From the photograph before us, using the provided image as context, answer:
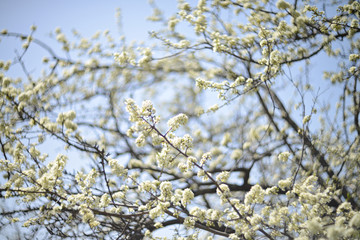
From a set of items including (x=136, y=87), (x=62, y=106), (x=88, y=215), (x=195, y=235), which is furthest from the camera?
(x=136, y=87)

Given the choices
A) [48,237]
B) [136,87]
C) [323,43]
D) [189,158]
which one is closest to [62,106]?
[136,87]

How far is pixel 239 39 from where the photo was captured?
11.5 ft

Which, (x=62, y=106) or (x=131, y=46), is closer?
(x=62, y=106)

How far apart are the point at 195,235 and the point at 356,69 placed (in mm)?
2484

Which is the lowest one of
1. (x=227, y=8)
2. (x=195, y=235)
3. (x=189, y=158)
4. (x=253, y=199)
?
(x=195, y=235)

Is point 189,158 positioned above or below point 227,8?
below

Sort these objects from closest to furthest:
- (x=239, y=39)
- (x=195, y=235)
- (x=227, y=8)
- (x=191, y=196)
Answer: (x=191, y=196)
(x=195, y=235)
(x=239, y=39)
(x=227, y=8)

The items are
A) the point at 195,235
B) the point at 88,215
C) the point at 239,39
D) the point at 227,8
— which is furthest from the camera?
the point at 227,8

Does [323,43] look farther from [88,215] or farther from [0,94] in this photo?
[0,94]

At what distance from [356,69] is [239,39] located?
148cm

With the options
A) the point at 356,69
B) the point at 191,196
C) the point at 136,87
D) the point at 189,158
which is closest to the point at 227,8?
the point at 356,69

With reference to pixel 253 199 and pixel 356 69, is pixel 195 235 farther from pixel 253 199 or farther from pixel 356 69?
pixel 356 69

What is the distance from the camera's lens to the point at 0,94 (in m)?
3.26

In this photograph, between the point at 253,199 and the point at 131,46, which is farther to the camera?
the point at 131,46
